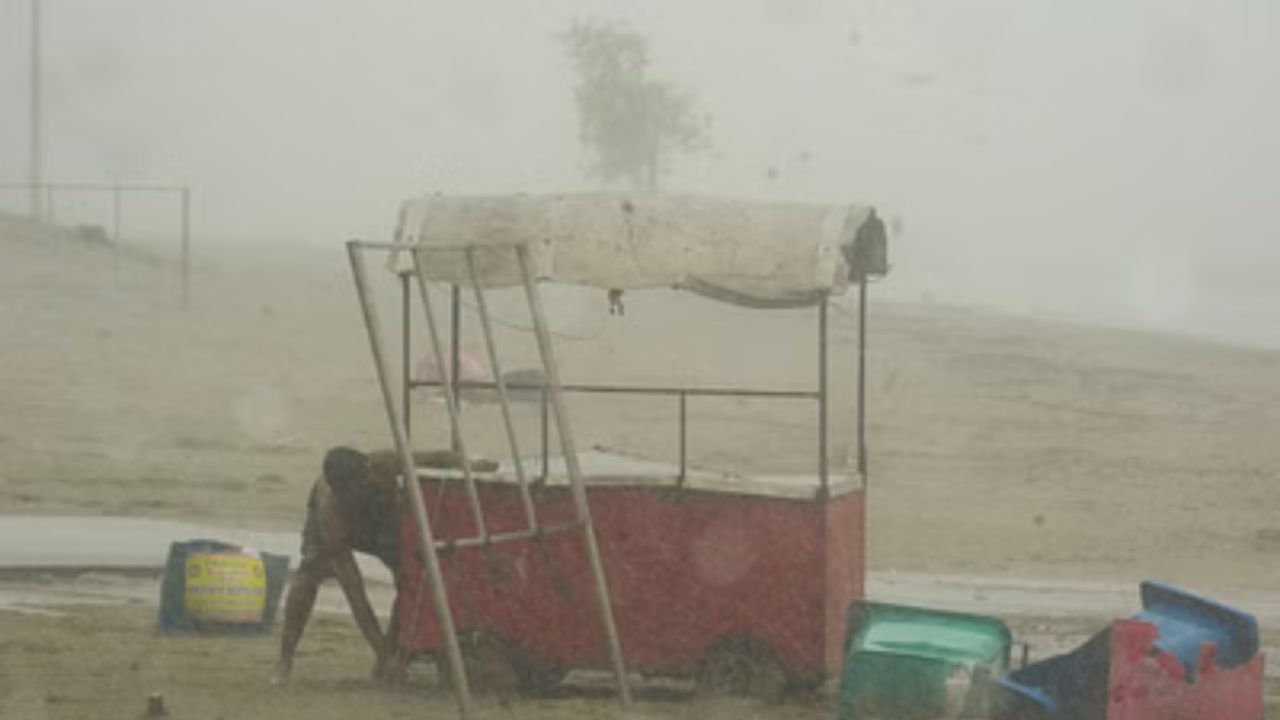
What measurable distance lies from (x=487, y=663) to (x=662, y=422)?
93.9ft

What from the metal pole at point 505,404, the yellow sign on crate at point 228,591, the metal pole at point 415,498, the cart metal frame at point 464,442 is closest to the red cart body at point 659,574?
the cart metal frame at point 464,442

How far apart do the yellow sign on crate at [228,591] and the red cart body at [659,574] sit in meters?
2.57

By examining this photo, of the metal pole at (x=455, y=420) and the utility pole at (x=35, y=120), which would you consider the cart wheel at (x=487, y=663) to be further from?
the utility pole at (x=35, y=120)

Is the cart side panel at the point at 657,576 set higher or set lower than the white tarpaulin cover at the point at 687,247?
lower

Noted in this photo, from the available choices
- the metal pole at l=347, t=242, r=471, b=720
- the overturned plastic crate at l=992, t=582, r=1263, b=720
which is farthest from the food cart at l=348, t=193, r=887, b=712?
the overturned plastic crate at l=992, t=582, r=1263, b=720

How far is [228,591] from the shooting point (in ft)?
53.5

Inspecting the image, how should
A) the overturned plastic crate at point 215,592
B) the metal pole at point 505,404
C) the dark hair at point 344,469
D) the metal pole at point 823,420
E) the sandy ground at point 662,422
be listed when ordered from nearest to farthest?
1. the metal pole at point 505,404
2. the metal pole at point 823,420
3. the dark hair at point 344,469
4. the overturned plastic crate at point 215,592
5. the sandy ground at point 662,422

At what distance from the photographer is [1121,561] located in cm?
2659

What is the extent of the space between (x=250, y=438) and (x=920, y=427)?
1256 centimetres

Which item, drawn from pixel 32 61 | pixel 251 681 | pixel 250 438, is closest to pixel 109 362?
pixel 250 438

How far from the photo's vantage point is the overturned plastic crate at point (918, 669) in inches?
483

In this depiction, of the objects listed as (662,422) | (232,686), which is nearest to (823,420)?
(232,686)

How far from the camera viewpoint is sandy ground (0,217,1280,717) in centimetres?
2509

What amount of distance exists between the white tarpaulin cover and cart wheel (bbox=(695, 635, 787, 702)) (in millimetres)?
1803
